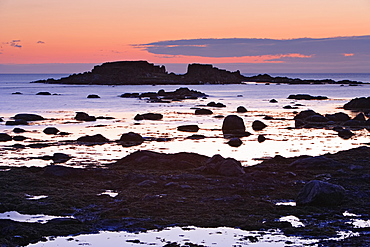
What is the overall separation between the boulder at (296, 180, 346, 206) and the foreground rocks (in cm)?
3

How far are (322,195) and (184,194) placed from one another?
4.16m

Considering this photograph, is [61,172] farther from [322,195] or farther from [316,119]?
[316,119]

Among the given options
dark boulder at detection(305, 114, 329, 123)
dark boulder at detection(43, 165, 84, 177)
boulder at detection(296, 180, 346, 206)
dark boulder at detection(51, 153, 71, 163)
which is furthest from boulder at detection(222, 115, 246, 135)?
boulder at detection(296, 180, 346, 206)

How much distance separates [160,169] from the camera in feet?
67.3

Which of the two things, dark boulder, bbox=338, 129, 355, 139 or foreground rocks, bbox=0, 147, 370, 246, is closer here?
foreground rocks, bbox=0, 147, 370, 246

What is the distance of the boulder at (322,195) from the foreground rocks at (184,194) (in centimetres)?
3

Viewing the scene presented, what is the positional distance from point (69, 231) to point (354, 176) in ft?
35.0

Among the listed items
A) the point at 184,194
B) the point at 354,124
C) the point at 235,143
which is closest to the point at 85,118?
the point at 235,143

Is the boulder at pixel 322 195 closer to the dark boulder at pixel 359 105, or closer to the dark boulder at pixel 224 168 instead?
the dark boulder at pixel 224 168

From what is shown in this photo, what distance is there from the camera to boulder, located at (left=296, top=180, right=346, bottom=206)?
14633 millimetres

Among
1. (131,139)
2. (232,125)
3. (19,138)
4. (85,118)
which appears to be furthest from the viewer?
(85,118)

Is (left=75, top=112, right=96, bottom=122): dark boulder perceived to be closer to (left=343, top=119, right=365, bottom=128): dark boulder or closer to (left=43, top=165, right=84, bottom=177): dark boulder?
(left=343, top=119, right=365, bottom=128): dark boulder

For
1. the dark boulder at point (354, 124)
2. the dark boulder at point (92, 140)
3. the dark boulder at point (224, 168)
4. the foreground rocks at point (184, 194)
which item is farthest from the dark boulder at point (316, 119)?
the dark boulder at point (224, 168)

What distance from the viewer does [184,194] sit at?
1619 centimetres
